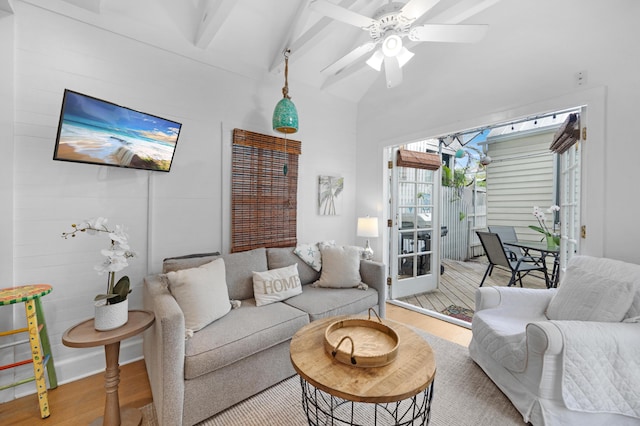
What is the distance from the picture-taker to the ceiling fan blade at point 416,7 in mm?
1496

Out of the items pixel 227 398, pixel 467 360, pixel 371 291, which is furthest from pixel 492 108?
pixel 227 398

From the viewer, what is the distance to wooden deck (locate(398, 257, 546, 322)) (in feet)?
11.7

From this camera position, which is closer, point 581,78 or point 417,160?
point 581,78

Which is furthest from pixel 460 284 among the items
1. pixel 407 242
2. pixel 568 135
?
pixel 568 135

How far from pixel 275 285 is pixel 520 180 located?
19.6 ft

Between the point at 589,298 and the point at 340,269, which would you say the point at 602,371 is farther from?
the point at 340,269

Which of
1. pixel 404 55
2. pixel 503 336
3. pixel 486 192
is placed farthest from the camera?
pixel 486 192

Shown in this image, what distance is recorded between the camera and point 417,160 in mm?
3676

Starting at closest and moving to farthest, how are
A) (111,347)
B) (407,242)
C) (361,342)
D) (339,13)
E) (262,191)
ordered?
1. (361,342)
2. (111,347)
3. (339,13)
4. (262,191)
5. (407,242)

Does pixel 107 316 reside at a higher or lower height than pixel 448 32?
lower

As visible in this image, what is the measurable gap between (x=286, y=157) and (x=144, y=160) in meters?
1.43

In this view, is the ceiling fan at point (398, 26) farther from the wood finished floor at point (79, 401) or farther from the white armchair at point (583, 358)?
the wood finished floor at point (79, 401)

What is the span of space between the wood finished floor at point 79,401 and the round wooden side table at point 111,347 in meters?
0.16

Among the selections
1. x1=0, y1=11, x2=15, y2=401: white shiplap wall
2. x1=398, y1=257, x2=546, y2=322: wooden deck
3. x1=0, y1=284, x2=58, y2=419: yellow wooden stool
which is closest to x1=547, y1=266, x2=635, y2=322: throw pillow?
x1=398, y1=257, x2=546, y2=322: wooden deck
